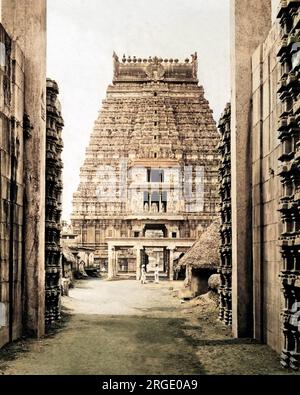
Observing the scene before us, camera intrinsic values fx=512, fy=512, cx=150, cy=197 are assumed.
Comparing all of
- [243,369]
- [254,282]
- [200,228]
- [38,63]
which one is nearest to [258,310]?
[254,282]

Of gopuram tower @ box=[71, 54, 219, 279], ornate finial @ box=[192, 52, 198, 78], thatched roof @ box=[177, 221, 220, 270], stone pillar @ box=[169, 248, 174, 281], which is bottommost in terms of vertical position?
stone pillar @ box=[169, 248, 174, 281]

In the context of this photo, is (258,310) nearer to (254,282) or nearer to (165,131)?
(254,282)

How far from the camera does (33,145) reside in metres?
11.6

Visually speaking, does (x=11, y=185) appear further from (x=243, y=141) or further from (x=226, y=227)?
(x=226, y=227)

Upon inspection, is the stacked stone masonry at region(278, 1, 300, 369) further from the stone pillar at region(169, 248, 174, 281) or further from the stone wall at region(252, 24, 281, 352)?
the stone pillar at region(169, 248, 174, 281)

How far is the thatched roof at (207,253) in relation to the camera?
2026 centimetres

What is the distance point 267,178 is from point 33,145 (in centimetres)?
522

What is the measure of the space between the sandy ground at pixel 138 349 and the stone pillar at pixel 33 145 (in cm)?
99

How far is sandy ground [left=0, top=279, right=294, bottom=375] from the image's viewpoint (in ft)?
28.8

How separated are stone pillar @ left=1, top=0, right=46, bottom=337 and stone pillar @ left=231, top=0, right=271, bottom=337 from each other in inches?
175

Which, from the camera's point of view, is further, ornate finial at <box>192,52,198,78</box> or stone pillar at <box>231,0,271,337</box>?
ornate finial at <box>192,52,198,78</box>

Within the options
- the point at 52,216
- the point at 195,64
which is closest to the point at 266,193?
the point at 52,216

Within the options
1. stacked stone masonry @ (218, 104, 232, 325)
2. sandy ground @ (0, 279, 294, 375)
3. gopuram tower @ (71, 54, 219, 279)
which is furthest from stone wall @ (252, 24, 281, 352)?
gopuram tower @ (71, 54, 219, 279)
